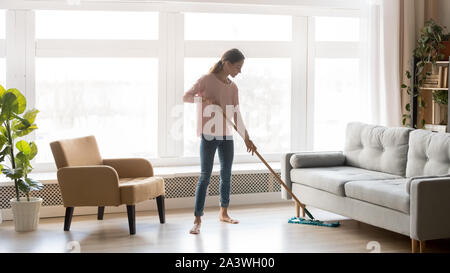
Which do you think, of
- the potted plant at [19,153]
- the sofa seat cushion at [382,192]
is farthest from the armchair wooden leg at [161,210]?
the sofa seat cushion at [382,192]

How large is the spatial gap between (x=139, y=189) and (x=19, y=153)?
102 cm

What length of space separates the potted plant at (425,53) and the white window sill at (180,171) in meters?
1.59

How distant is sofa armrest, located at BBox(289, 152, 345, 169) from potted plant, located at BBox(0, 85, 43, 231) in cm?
215

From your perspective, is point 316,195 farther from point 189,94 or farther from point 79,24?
point 79,24

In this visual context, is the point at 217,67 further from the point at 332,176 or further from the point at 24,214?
the point at 24,214

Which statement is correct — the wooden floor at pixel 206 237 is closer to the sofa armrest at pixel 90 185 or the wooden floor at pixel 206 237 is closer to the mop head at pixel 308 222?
the mop head at pixel 308 222

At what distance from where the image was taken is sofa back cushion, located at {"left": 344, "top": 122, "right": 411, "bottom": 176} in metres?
5.03

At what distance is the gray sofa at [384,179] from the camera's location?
4.04 m

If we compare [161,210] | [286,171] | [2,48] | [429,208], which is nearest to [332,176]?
[286,171]

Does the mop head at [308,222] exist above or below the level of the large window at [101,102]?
below

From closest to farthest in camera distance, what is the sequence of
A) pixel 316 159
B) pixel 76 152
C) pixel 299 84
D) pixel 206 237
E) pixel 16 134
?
pixel 206 237 → pixel 16 134 → pixel 76 152 → pixel 316 159 → pixel 299 84

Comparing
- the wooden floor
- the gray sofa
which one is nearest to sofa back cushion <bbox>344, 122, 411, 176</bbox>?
the gray sofa

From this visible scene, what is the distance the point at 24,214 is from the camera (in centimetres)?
497

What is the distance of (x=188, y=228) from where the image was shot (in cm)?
502
